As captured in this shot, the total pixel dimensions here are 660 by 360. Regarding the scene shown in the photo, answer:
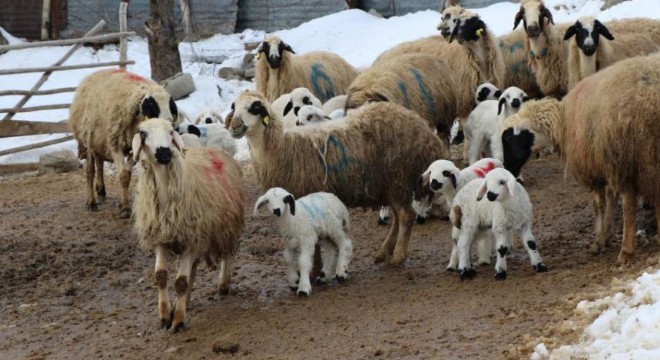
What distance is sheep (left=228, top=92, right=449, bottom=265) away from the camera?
9844 mm

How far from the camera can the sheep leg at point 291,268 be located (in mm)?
9117

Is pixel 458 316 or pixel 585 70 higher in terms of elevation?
pixel 585 70

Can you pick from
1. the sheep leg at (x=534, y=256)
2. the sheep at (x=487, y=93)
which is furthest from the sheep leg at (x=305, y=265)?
the sheep at (x=487, y=93)

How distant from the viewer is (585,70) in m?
12.5

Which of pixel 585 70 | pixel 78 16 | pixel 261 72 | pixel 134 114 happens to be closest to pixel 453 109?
pixel 585 70

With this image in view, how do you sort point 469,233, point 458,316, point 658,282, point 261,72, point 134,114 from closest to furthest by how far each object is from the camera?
1. point 658,282
2. point 458,316
3. point 469,233
4. point 134,114
5. point 261,72

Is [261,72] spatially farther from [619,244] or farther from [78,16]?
[78,16]

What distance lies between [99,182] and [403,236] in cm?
501

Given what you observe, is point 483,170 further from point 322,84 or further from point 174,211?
point 322,84

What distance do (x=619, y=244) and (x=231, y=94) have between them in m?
12.3

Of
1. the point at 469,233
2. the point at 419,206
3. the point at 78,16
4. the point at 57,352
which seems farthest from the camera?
the point at 78,16

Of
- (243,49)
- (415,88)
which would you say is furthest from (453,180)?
(243,49)

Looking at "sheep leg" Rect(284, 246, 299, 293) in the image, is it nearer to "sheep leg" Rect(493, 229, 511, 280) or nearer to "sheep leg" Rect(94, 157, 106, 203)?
"sheep leg" Rect(493, 229, 511, 280)

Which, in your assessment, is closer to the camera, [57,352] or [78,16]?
[57,352]
